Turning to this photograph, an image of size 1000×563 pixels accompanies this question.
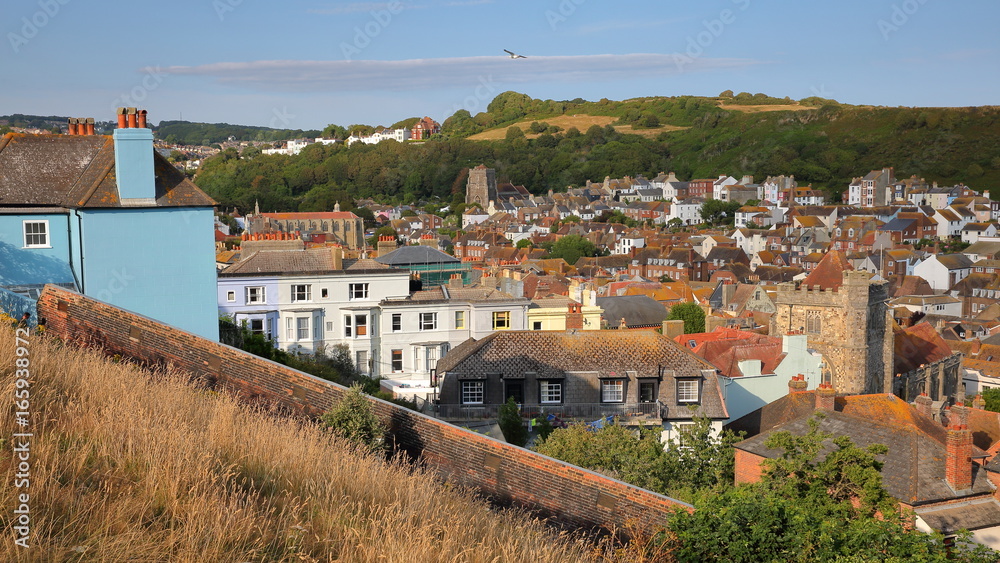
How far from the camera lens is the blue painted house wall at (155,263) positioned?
A: 60.7ft

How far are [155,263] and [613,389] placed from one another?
41.6 ft

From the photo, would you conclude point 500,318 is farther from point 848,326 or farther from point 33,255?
point 848,326

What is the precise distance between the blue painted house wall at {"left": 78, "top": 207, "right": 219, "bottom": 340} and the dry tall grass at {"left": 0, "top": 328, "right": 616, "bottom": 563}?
350 inches

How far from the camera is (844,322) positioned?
132ft

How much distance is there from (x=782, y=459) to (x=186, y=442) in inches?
359

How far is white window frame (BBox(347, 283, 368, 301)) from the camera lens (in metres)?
32.5

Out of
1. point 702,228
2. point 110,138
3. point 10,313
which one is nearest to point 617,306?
point 110,138

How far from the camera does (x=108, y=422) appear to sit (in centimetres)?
843

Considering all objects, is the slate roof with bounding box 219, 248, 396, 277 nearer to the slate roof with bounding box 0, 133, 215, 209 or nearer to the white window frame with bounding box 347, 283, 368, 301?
the white window frame with bounding box 347, 283, 368, 301

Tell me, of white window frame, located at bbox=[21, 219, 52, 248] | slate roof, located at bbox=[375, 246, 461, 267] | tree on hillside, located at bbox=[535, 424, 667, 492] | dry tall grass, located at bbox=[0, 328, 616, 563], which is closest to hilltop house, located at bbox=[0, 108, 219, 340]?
white window frame, located at bbox=[21, 219, 52, 248]

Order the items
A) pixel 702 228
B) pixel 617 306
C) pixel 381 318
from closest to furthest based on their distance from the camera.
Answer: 1. pixel 381 318
2. pixel 617 306
3. pixel 702 228

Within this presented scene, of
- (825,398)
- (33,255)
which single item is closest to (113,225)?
(33,255)

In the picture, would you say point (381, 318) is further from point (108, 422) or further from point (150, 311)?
point (108, 422)

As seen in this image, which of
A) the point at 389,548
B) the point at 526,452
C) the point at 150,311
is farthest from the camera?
the point at 150,311
